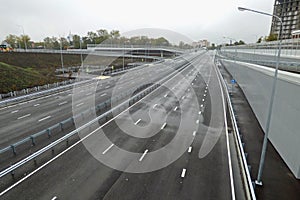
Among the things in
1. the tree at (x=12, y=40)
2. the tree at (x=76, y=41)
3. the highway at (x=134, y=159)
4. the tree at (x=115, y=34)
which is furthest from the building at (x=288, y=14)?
the tree at (x=12, y=40)

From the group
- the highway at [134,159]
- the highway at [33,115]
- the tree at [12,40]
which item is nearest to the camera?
the highway at [134,159]

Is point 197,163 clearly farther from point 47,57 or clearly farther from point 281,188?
point 47,57

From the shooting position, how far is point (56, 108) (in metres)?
26.6

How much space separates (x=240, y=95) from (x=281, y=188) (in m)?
26.0

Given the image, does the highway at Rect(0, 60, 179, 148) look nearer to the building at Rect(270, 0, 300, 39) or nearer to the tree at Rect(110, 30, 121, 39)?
the building at Rect(270, 0, 300, 39)

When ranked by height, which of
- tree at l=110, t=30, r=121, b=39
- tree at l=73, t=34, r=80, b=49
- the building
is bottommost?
tree at l=73, t=34, r=80, b=49

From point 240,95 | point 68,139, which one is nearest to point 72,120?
point 68,139

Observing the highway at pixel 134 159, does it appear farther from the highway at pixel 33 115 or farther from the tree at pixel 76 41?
the tree at pixel 76 41

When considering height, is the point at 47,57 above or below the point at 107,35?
below

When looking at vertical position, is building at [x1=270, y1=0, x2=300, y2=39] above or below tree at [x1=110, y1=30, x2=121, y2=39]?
above

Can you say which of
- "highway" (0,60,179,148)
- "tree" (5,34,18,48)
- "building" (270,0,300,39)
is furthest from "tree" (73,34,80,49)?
"building" (270,0,300,39)

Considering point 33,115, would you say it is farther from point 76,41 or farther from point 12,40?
point 12,40

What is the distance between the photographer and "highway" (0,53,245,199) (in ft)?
36.9

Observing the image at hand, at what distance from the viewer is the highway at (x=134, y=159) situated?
11.2m
